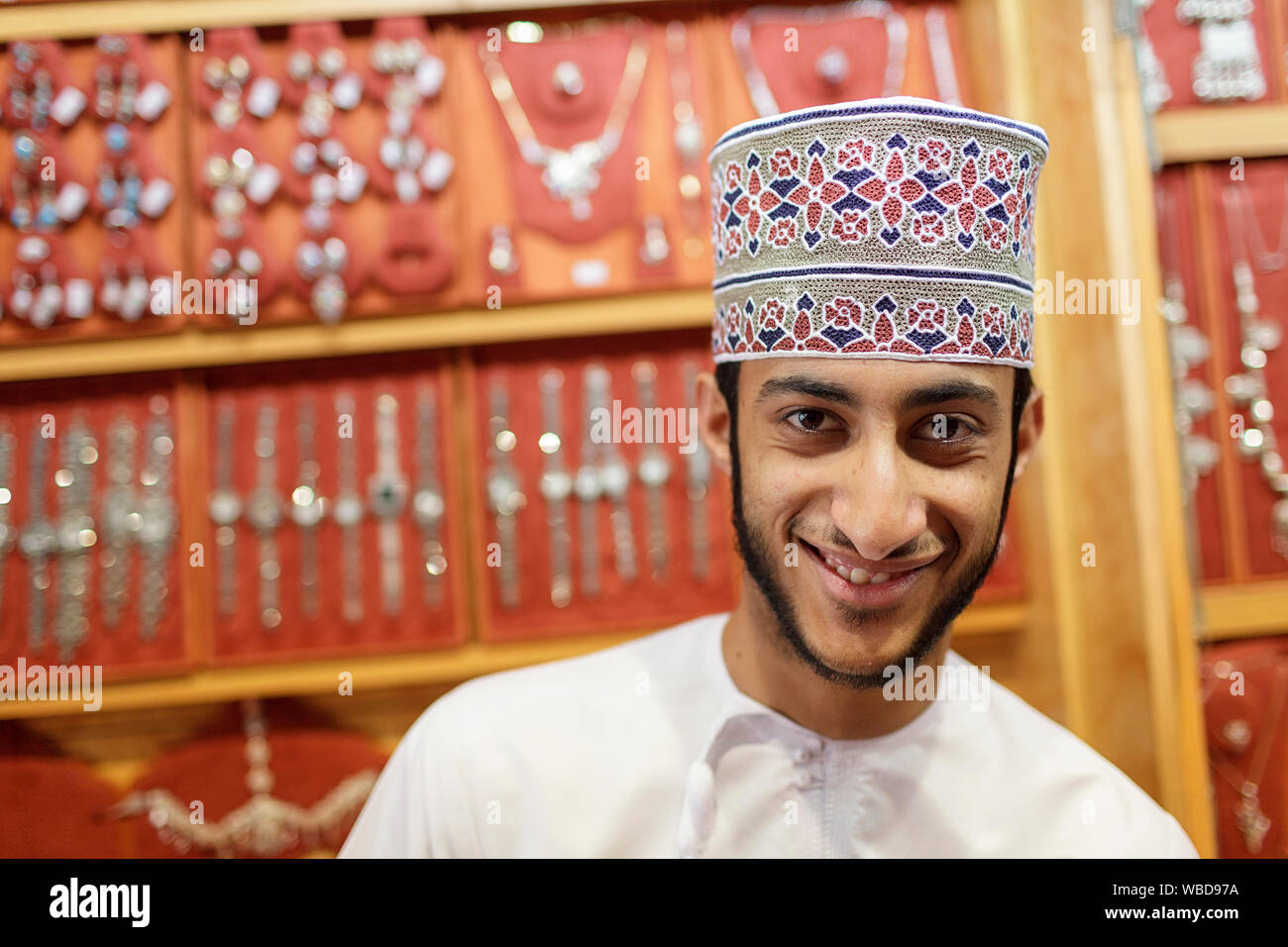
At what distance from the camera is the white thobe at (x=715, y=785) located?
35.1 inches

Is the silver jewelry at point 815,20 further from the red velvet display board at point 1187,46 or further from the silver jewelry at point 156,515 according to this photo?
the silver jewelry at point 156,515

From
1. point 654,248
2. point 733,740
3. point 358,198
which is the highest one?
point 358,198

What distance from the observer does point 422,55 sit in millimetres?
1382

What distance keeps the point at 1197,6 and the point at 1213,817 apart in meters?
1.23

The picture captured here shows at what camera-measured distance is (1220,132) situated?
1396 mm

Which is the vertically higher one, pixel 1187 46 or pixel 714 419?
pixel 1187 46

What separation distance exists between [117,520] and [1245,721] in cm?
172

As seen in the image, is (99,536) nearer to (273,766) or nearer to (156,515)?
(156,515)

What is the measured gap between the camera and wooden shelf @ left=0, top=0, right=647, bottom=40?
136cm

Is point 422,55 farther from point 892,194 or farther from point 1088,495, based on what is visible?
point 1088,495

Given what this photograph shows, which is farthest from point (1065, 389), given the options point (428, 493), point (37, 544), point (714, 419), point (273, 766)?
point (37, 544)
